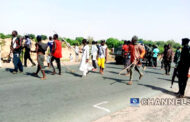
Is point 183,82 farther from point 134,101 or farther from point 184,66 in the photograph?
point 134,101

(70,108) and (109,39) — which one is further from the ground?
(109,39)

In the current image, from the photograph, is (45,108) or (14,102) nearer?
(45,108)

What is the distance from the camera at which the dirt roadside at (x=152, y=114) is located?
426 cm

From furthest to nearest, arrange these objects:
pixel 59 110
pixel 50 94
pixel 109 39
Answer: pixel 109 39 → pixel 50 94 → pixel 59 110

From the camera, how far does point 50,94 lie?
5.91 m

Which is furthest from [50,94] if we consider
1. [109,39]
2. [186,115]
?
[109,39]

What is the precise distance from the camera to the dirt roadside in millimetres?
4257

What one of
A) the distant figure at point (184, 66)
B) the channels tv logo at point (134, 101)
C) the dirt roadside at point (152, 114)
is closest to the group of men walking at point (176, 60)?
the distant figure at point (184, 66)

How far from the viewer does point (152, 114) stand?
15.1ft

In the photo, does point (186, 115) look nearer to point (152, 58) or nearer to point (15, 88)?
point (15, 88)

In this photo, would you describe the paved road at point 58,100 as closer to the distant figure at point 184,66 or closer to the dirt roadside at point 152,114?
the dirt roadside at point 152,114

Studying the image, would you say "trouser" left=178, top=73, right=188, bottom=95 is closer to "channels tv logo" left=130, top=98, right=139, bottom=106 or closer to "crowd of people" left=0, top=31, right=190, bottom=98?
"crowd of people" left=0, top=31, right=190, bottom=98

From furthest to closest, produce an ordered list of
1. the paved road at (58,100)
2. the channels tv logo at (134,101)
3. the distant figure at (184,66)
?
the distant figure at (184,66) < the channels tv logo at (134,101) < the paved road at (58,100)

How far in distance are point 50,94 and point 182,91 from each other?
4583mm
